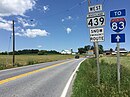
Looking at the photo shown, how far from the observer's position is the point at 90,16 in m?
12.3

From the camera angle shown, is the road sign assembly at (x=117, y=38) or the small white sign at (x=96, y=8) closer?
the road sign assembly at (x=117, y=38)

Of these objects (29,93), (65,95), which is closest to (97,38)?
(65,95)

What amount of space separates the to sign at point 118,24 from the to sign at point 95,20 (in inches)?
58.1

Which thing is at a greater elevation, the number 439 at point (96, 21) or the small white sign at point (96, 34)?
the number 439 at point (96, 21)

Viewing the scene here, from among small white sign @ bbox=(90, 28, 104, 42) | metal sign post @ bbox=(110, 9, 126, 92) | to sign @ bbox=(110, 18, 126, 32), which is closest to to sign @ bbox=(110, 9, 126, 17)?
metal sign post @ bbox=(110, 9, 126, 92)

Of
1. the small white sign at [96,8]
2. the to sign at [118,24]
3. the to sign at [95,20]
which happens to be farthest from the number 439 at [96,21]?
the to sign at [118,24]

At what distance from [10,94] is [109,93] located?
3874 mm

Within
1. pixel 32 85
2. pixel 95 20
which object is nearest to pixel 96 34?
pixel 95 20

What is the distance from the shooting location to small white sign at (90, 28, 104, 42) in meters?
12.0

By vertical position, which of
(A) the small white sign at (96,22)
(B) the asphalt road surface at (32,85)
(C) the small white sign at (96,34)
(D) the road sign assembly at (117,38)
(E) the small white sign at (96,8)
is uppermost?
(E) the small white sign at (96,8)

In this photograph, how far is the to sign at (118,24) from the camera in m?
10.1

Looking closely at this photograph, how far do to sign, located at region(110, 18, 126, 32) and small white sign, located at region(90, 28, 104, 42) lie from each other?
1.62 metres

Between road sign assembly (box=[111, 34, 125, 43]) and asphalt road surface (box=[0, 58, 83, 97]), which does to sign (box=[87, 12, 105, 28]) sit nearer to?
road sign assembly (box=[111, 34, 125, 43])

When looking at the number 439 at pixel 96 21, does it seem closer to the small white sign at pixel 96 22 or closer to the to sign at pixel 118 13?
Result: the small white sign at pixel 96 22
